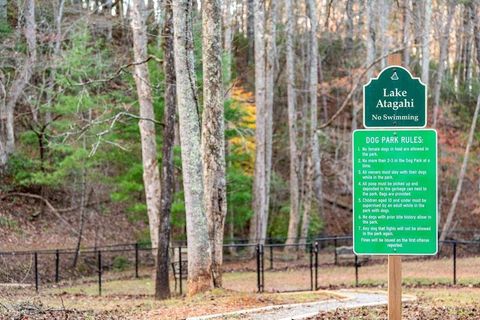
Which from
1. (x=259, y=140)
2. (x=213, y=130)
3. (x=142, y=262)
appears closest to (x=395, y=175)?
(x=213, y=130)

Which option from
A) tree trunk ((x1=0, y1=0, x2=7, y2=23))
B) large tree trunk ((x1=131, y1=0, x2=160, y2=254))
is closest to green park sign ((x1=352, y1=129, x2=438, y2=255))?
large tree trunk ((x1=131, y1=0, x2=160, y2=254))

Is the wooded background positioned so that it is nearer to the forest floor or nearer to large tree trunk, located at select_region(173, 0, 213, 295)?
large tree trunk, located at select_region(173, 0, 213, 295)

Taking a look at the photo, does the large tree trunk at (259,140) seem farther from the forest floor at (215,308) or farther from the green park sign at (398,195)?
the green park sign at (398,195)

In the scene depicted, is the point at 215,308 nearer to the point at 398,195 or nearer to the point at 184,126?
the point at 184,126

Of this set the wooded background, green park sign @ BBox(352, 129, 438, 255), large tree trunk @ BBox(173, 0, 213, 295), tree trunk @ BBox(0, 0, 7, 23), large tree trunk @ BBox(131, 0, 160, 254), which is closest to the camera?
green park sign @ BBox(352, 129, 438, 255)

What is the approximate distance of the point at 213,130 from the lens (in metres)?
14.3

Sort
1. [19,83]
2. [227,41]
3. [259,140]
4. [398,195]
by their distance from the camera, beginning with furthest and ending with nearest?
→ [227,41] → [259,140] → [19,83] → [398,195]

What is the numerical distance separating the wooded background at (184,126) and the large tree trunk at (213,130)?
0.02 metres

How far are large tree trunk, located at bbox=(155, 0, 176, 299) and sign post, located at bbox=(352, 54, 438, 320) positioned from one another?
978 cm

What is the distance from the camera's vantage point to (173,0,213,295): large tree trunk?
13.4 metres

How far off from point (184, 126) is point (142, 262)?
45.0 ft

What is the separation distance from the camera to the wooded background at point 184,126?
1439 centimetres

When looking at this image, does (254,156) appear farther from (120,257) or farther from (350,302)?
(350,302)

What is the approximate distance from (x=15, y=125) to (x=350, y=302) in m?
21.9
